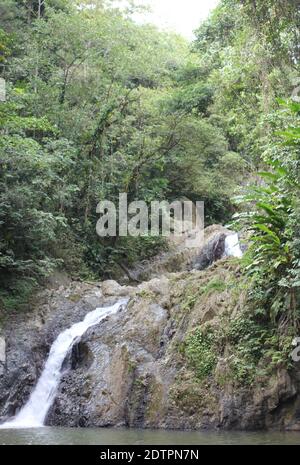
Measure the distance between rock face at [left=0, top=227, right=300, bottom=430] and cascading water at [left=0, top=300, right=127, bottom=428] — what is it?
0.20 meters

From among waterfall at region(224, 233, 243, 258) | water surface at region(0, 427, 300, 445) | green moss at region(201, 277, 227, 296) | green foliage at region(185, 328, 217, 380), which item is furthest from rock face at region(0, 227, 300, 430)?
waterfall at region(224, 233, 243, 258)

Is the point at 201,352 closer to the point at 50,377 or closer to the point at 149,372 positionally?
the point at 149,372

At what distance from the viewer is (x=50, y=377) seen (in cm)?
1135

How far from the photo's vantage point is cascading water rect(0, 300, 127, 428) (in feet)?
34.4

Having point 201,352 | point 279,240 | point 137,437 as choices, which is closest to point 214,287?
point 201,352

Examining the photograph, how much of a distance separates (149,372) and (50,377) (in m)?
2.71

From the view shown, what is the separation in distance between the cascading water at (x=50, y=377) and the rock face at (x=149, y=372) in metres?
0.20

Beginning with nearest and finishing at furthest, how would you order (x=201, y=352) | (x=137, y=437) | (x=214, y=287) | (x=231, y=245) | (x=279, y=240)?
1. (x=137, y=437)
2. (x=279, y=240)
3. (x=201, y=352)
4. (x=214, y=287)
5. (x=231, y=245)

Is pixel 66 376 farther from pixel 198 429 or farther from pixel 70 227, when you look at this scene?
pixel 70 227

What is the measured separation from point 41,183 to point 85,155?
4.13 meters

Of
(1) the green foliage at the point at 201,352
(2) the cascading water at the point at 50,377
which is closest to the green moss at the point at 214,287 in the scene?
(1) the green foliage at the point at 201,352

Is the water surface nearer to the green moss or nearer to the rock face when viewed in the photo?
the rock face

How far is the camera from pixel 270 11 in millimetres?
12461
